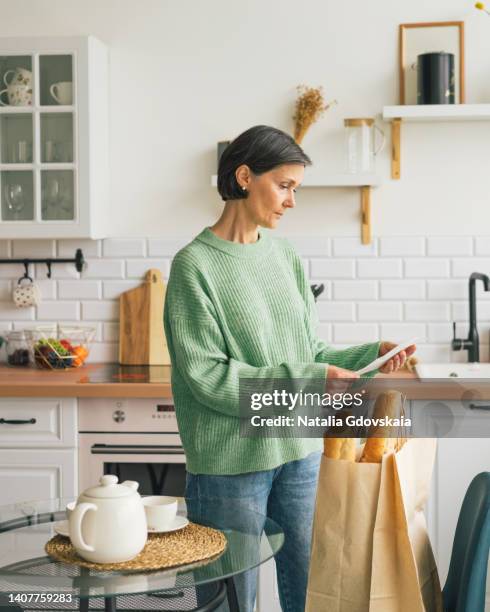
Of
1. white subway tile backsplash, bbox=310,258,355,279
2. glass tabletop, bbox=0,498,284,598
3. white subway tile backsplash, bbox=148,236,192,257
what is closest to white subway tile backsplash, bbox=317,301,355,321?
white subway tile backsplash, bbox=310,258,355,279

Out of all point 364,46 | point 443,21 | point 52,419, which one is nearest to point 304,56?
point 364,46

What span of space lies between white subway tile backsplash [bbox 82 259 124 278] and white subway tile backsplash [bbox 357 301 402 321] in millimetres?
996

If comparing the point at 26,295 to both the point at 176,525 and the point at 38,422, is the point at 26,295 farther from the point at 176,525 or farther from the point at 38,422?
Result: the point at 176,525

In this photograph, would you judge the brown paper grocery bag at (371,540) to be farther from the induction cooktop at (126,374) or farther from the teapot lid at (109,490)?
the induction cooktop at (126,374)

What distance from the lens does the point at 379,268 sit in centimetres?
383

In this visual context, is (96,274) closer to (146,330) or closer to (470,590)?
(146,330)

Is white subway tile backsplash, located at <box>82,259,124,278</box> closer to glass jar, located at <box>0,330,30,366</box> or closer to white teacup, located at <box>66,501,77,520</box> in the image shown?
glass jar, located at <box>0,330,30,366</box>

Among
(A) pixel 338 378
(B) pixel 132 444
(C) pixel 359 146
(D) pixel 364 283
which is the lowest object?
(B) pixel 132 444

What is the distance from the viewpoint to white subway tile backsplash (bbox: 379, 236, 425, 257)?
150 inches

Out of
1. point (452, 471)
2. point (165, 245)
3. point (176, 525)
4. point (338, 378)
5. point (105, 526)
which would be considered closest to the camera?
point (105, 526)

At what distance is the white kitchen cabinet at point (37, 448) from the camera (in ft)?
10.9

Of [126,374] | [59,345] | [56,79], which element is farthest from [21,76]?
[126,374]

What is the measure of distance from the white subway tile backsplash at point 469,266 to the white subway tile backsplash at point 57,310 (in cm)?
156

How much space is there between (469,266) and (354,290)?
1.53ft
